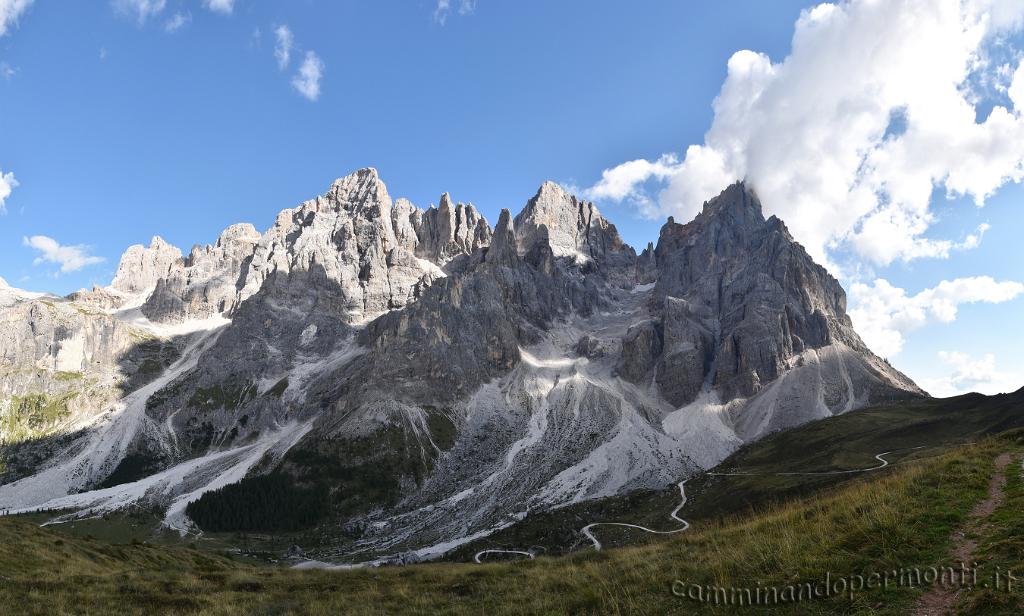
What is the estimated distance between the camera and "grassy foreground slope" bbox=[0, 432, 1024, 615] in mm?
13359

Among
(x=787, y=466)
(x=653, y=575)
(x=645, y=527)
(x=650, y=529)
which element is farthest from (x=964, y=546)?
(x=787, y=466)

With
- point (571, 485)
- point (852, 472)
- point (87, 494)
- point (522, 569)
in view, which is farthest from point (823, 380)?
point (87, 494)

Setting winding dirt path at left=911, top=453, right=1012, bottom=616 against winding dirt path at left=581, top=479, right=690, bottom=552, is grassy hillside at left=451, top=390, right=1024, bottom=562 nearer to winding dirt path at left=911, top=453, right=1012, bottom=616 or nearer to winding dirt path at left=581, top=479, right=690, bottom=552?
winding dirt path at left=581, top=479, right=690, bottom=552

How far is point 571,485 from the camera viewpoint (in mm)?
140250

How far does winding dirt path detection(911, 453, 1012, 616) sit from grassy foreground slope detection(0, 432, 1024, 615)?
23cm

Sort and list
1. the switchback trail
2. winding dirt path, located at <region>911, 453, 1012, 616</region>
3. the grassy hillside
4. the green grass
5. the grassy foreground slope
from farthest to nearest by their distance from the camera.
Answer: the grassy hillside
the switchback trail
the grassy foreground slope
winding dirt path, located at <region>911, 453, 1012, 616</region>
the green grass

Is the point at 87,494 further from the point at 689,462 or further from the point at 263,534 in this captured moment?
the point at 689,462

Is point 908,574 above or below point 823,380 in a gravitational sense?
below

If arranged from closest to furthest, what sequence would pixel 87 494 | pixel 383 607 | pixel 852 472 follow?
pixel 383 607, pixel 852 472, pixel 87 494

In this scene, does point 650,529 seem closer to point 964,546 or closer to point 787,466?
point 787,466

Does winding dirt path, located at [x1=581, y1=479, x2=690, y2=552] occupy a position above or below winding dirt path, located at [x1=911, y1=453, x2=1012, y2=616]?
below

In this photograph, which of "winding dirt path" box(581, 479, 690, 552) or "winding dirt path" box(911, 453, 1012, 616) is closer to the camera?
"winding dirt path" box(911, 453, 1012, 616)

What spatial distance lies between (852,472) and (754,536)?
7995 cm

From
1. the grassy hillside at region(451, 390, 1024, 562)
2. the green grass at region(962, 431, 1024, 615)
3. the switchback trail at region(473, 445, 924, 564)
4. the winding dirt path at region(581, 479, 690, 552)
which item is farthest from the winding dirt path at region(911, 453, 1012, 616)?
the switchback trail at region(473, 445, 924, 564)
